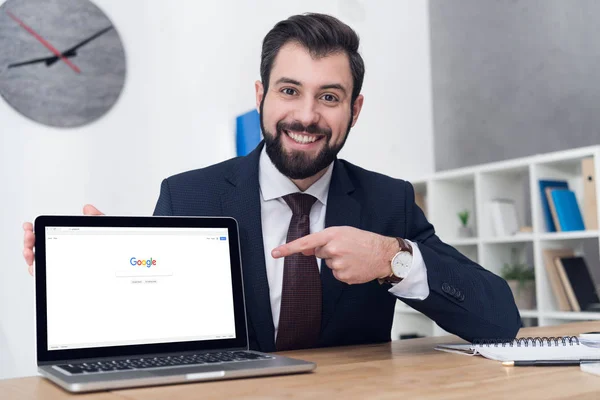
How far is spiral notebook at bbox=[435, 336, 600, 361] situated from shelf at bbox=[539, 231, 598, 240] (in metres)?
2.00

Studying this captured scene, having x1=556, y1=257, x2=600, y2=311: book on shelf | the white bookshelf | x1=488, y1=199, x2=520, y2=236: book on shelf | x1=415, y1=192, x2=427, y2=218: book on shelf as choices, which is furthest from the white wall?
x1=556, y1=257, x2=600, y2=311: book on shelf

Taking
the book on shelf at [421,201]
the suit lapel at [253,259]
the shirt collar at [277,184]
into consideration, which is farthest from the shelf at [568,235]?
the suit lapel at [253,259]

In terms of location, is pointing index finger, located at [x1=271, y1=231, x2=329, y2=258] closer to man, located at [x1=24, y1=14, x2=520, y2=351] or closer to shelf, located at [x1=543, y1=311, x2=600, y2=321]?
man, located at [x1=24, y1=14, x2=520, y2=351]

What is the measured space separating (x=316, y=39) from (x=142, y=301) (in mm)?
862

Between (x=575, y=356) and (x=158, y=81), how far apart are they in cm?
289

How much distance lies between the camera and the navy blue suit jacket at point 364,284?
4.80ft

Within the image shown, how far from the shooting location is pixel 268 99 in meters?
1.77

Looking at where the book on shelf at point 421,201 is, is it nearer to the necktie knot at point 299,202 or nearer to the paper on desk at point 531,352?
the necktie knot at point 299,202

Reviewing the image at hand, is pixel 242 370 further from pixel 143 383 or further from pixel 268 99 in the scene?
pixel 268 99

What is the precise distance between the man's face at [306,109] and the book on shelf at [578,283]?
2110mm

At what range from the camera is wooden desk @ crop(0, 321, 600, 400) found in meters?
0.90

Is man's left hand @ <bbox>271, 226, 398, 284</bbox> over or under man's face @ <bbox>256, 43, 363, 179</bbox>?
under

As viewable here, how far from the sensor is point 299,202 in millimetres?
1688

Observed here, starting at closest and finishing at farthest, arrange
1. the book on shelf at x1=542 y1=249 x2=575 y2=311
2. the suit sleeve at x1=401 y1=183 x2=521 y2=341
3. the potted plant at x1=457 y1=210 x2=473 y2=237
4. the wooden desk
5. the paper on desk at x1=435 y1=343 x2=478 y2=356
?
the wooden desk
the paper on desk at x1=435 y1=343 x2=478 y2=356
the suit sleeve at x1=401 y1=183 x2=521 y2=341
the book on shelf at x1=542 y1=249 x2=575 y2=311
the potted plant at x1=457 y1=210 x2=473 y2=237
